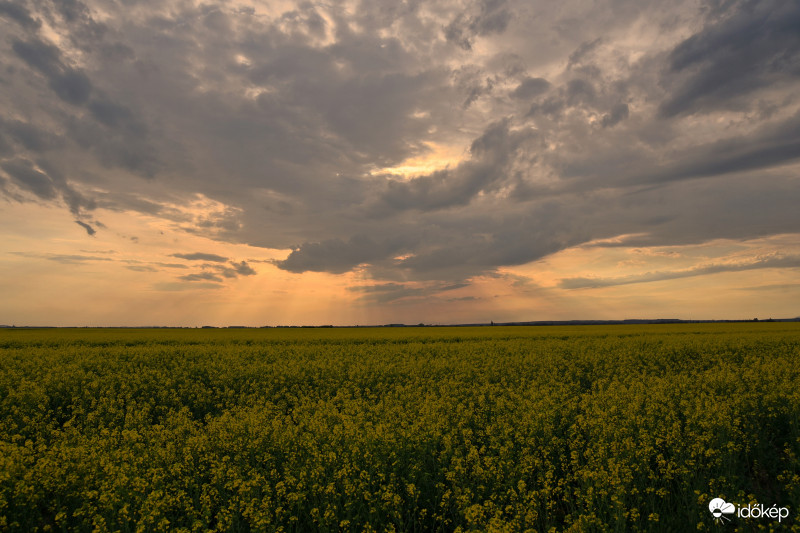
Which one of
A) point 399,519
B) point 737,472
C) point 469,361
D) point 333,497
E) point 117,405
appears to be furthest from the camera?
point 469,361

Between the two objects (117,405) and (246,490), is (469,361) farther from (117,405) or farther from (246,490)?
(246,490)

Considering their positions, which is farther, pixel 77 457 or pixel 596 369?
pixel 596 369

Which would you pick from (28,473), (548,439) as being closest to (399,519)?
(548,439)

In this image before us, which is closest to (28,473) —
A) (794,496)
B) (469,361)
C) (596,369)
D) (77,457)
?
(77,457)

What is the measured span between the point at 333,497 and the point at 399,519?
3.56 feet

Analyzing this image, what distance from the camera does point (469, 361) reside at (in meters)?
19.2

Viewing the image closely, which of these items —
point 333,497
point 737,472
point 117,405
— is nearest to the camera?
point 333,497

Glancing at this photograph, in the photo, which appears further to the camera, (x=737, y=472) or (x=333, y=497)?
(x=737, y=472)

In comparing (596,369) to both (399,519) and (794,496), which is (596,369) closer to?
(794,496)

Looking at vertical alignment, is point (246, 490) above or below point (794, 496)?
above

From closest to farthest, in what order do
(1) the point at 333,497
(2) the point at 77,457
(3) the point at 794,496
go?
(1) the point at 333,497 < (3) the point at 794,496 < (2) the point at 77,457

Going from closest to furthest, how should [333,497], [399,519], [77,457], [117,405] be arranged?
[399,519]
[333,497]
[77,457]
[117,405]

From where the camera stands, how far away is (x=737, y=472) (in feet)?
25.6

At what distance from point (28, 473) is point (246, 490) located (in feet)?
10.9
